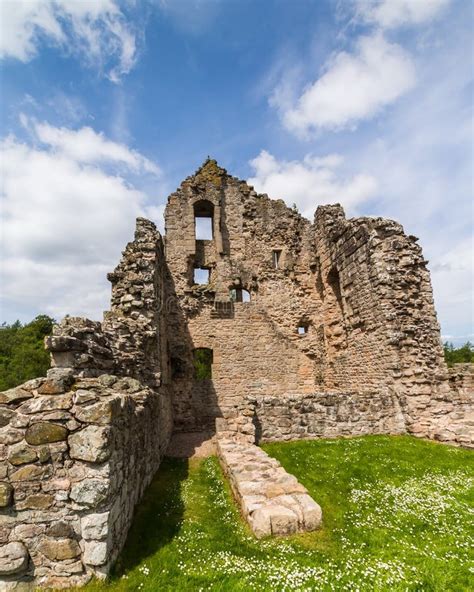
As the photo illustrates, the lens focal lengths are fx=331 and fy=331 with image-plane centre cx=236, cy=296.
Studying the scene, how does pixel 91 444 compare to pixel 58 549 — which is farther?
pixel 91 444

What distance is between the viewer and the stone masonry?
3512 mm

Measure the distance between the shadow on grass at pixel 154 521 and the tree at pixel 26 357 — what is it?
32.0 meters

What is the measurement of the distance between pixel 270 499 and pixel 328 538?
2.95 feet

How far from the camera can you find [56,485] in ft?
11.5

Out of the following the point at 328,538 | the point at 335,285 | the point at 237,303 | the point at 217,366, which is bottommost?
the point at 328,538

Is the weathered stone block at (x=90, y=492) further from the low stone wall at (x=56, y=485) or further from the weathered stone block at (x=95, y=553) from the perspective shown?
the weathered stone block at (x=95, y=553)

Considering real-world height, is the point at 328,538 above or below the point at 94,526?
below

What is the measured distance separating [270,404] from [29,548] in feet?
23.2

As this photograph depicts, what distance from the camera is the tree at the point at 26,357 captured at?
35.1 m

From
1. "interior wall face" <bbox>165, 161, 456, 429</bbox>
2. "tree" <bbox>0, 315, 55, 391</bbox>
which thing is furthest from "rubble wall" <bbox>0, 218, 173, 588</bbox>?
"tree" <bbox>0, 315, 55, 391</bbox>

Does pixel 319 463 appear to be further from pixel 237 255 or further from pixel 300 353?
pixel 237 255

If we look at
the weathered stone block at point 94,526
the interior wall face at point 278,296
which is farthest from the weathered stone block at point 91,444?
the interior wall face at point 278,296

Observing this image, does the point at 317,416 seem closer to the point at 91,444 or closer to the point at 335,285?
the point at 335,285

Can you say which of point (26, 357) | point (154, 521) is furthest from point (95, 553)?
point (26, 357)
